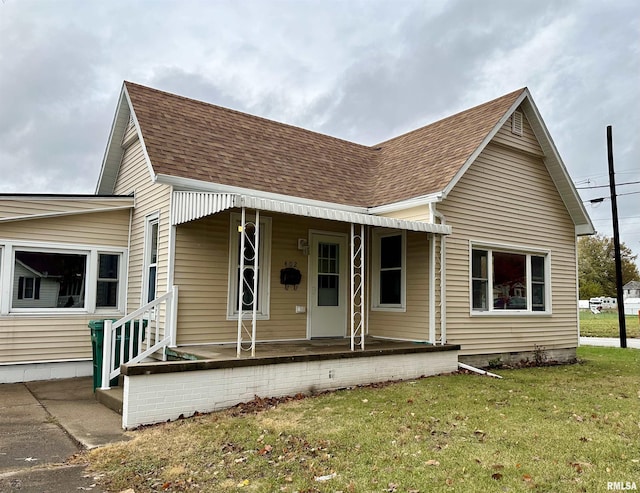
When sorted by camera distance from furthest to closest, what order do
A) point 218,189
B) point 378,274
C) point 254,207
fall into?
point 378,274 → point 218,189 → point 254,207

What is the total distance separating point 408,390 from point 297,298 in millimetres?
3256

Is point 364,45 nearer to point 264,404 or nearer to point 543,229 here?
point 543,229

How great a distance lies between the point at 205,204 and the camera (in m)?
7.68

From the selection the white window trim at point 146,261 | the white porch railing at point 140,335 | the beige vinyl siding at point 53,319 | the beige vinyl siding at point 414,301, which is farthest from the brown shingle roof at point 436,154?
the beige vinyl siding at point 53,319

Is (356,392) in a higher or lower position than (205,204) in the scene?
lower

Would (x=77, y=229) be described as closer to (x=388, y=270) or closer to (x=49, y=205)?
(x=49, y=205)

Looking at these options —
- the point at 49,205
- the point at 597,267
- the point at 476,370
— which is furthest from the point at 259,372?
the point at 597,267

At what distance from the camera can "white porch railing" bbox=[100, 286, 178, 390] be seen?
784cm

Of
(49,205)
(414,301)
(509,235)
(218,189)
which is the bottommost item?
(414,301)

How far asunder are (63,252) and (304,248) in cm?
469

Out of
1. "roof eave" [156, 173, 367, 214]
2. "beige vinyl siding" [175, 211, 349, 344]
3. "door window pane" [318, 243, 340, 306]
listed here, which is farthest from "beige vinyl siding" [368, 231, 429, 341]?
"beige vinyl siding" [175, 211, 349, 344]

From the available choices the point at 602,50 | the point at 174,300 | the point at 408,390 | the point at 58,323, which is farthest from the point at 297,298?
the point at 602,50

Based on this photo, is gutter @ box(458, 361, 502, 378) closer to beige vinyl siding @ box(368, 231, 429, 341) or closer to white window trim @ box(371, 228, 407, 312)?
beige vinyl siding @ box(368, 231, 429, 341)

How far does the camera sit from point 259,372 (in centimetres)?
731
